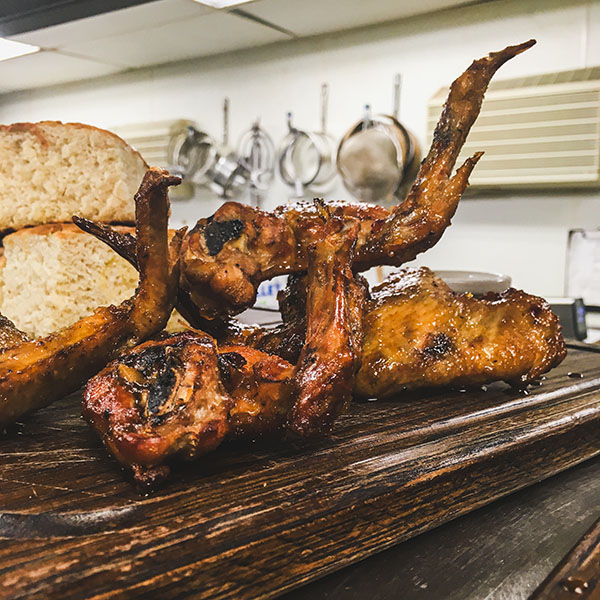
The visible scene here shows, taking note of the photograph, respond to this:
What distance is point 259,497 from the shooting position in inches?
34.4

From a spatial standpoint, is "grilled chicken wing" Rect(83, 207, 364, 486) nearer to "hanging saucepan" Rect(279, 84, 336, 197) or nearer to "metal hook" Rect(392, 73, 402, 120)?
"metal hook" Rect(392, 73, 402, 120)

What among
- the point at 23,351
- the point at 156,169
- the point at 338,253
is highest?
the point at 156,169

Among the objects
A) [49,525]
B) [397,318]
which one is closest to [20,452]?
[49,525]

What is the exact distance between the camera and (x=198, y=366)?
3.25 feet

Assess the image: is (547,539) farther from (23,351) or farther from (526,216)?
(526,216)

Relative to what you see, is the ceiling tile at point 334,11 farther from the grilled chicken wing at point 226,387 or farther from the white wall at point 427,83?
the grilled chicken wing at point 226,387

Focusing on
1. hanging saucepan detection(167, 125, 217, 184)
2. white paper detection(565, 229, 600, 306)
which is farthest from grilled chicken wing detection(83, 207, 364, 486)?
hanging saucepan detection(167, 125, 217, 184)

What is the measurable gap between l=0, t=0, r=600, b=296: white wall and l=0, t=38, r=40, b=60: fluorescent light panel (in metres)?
0.96

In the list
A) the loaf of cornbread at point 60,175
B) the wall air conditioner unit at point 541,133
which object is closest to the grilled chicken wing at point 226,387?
the loaf of cornbread at point 60,175

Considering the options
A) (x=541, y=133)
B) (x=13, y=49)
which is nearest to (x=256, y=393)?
(x=541, y=133)

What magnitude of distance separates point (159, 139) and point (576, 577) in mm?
4894

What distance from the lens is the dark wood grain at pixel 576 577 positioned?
749mm

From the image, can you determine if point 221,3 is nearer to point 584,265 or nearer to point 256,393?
point 584,265

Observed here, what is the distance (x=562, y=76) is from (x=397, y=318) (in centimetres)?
264
